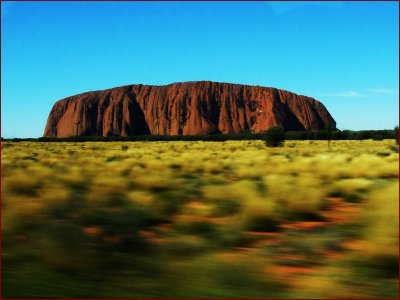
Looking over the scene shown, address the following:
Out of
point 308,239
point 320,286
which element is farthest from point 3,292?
point 308,239

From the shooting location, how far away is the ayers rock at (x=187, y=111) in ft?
400

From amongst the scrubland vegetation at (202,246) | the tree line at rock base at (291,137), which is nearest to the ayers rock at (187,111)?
the tree line at rock base at (291,137)

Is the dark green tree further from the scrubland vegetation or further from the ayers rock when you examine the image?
the ayers rock

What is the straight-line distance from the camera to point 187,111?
173000 mm

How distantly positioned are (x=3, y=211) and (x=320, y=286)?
20.5 ft

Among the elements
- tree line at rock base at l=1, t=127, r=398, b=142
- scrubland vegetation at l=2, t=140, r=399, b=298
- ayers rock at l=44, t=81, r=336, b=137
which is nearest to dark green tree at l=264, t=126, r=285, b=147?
tree line at rock base at l=1, t=127, r=398, b=142

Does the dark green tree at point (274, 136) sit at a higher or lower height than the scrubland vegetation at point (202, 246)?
higher

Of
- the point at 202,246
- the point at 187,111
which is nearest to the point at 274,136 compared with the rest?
the point at 202,246

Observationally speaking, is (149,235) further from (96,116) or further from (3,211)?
(96,116)

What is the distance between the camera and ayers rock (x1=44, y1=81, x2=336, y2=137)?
122 meters

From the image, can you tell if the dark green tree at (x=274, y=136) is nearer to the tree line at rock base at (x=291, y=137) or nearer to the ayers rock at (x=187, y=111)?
the tree line at rock base at (x=291, y=137)

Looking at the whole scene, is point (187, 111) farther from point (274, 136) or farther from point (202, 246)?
point (202, 246)

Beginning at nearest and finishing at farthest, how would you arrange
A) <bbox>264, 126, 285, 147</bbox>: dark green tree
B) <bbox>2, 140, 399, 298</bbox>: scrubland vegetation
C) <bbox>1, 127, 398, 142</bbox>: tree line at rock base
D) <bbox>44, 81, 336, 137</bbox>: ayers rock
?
1. <bbox>2, 140, 399, 298</bbox>: scrubland vegetation
2. <bbox>264, 126, 285, 147</bbox>: dark green tree
3. <bbox>1, 127, 398, 142</bbox>: tree line at rock base
4. <bbox>44, 81, 336, 137</bbox>: ayers rock

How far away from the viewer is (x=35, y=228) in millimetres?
7938
